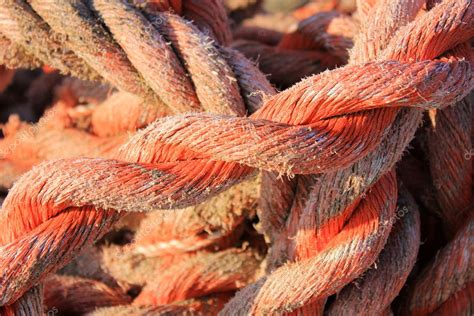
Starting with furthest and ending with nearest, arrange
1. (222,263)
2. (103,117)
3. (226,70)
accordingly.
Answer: (103,117) → (222,263) → (226,70)

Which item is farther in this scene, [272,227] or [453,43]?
[272,227]

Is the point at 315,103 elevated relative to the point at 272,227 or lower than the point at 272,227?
elevated

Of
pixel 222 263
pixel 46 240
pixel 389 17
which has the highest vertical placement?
pixel 389 17

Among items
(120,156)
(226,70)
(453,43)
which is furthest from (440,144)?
(120,156)

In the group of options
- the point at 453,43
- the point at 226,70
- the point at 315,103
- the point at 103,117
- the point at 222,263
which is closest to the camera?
the point at 315,103

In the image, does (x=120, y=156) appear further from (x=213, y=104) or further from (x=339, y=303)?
(x=339, y=303)

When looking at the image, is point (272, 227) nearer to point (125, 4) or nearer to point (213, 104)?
point (213, 104)
